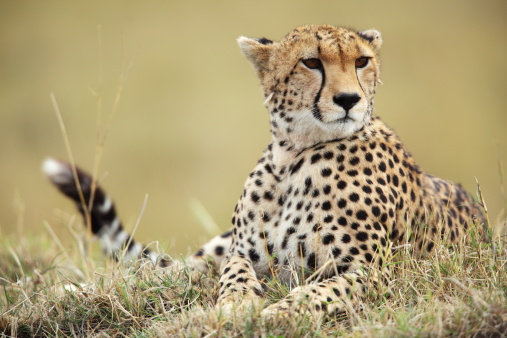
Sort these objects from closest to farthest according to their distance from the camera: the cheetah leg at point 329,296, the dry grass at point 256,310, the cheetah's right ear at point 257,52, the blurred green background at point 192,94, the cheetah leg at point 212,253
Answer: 1. the dry grass at point 256,310
2. the cheetah leg at point 329,296
3. the cheetah's right ear at point 257,52
4. the cheetah leg at point 212,253
5. the blurred green background at point 192,94

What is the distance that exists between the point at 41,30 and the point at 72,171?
7467mm

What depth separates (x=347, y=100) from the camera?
8.39ft

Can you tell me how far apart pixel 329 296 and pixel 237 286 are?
1.11 feet

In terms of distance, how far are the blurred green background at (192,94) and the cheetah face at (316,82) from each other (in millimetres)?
2888

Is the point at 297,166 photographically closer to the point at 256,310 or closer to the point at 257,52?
the point at 257,52

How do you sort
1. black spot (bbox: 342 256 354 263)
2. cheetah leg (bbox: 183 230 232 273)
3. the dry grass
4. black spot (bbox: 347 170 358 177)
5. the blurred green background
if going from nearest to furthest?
1. the dry grass
2. black spot (bbox: 342 256 354 263)
3. black spot (bbox: 347 170 358 177)
4. cheetah leg (bbox: 183 230 232 273)
5. the blurred green background

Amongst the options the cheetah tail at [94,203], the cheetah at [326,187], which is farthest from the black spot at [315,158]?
the cheetah tail at [94,203]

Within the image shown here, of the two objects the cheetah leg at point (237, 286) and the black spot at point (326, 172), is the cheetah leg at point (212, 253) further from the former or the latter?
the black spot at point (326, 172)

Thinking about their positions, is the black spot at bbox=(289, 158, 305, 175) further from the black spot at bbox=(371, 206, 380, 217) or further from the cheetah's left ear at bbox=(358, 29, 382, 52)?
the cheetah's left ear at bbox=(358, 29, 382, 52)

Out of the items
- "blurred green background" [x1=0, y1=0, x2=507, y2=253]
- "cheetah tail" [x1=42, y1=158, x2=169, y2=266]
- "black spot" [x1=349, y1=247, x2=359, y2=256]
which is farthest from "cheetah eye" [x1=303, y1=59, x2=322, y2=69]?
"blurred green background" [x1=0, y1=0, x2=507, y2=253]

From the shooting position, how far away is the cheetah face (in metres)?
2.58

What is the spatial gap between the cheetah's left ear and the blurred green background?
2.90 m

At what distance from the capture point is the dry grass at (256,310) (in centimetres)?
206

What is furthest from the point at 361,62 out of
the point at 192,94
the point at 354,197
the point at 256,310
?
the point at 192,94
